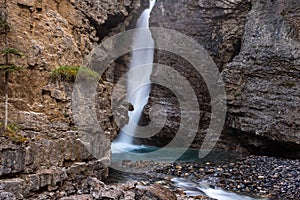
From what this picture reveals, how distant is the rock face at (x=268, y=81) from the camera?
55.8 feet

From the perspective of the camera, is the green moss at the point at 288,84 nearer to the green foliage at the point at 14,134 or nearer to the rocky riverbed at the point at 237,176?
the rocky riverbed at the point at 237,176

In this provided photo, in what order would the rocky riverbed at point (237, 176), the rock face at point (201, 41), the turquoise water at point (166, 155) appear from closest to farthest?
the rocky riverbed at point (237, 176) < the turquoise water at point (166, 155) < the rock face at point (201, 41)

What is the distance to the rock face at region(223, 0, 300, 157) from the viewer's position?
17.0 meters

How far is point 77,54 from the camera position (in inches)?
441

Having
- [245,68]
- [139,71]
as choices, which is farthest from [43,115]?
[139,71]

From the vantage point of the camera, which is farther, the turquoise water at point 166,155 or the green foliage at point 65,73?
the turquoise water at point 166,155

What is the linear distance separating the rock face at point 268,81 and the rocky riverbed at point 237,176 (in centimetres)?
234

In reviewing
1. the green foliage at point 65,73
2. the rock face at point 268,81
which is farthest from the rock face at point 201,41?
the green foliage at point 65,73

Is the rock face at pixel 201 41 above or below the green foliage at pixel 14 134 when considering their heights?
above

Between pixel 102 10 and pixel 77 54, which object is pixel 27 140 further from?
pixel 102 10

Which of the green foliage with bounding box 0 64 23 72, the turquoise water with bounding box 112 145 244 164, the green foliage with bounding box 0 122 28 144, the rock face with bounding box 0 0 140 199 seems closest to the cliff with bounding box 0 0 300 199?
the rock face with bounding box 0 0 140 199

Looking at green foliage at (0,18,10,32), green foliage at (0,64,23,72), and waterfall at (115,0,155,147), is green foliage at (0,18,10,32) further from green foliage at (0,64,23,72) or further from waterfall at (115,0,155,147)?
waterfall at (115,0,155,147)

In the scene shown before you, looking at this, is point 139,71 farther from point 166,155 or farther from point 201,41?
point 166,155

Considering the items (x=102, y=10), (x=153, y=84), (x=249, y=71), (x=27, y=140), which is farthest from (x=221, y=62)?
(x=27, y=140)
